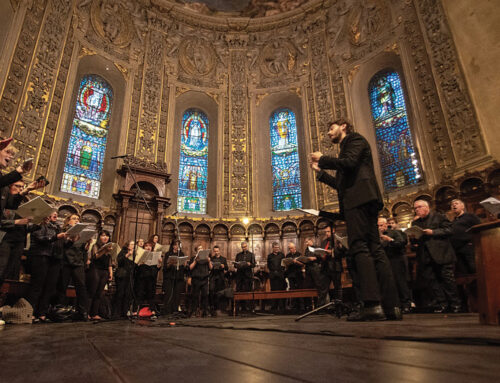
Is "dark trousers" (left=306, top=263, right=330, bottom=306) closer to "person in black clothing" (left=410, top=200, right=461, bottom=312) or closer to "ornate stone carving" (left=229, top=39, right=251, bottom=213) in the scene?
"person in black clothing" (left=410, top=200, right=461, bottom=312)

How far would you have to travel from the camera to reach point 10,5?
9195 mm

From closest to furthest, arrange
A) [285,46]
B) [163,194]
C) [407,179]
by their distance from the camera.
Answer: [407,179], [163,194], [285,46]

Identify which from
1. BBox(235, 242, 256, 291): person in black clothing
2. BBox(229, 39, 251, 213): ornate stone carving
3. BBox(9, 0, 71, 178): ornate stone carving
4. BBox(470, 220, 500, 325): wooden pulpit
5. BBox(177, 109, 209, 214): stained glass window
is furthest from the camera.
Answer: BBox(177, 109, 209, 214): stained glass window

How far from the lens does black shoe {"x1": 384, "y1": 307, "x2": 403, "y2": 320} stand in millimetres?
2404

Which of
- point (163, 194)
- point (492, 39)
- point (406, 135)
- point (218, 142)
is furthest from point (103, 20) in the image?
point (492, 39)

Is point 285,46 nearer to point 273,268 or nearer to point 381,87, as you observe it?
point 381,87

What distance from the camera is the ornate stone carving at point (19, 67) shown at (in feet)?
28.2

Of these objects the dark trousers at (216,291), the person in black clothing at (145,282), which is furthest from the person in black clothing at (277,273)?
the person in black clothing at (145,282)

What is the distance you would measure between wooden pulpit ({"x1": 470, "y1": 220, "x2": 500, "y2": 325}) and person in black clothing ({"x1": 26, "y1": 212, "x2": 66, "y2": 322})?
449cm

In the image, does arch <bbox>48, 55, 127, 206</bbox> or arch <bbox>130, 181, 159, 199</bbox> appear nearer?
arch <bbox>48, 55, 127, 206</bbox>

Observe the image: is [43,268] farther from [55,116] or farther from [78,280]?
[55,116]

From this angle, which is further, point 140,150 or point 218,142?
point 218,142

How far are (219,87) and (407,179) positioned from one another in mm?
8337

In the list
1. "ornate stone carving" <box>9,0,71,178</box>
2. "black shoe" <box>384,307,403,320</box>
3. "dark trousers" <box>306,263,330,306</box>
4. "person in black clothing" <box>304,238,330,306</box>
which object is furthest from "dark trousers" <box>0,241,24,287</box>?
"ornate stone carving" <box>9,0,71,178</box>
